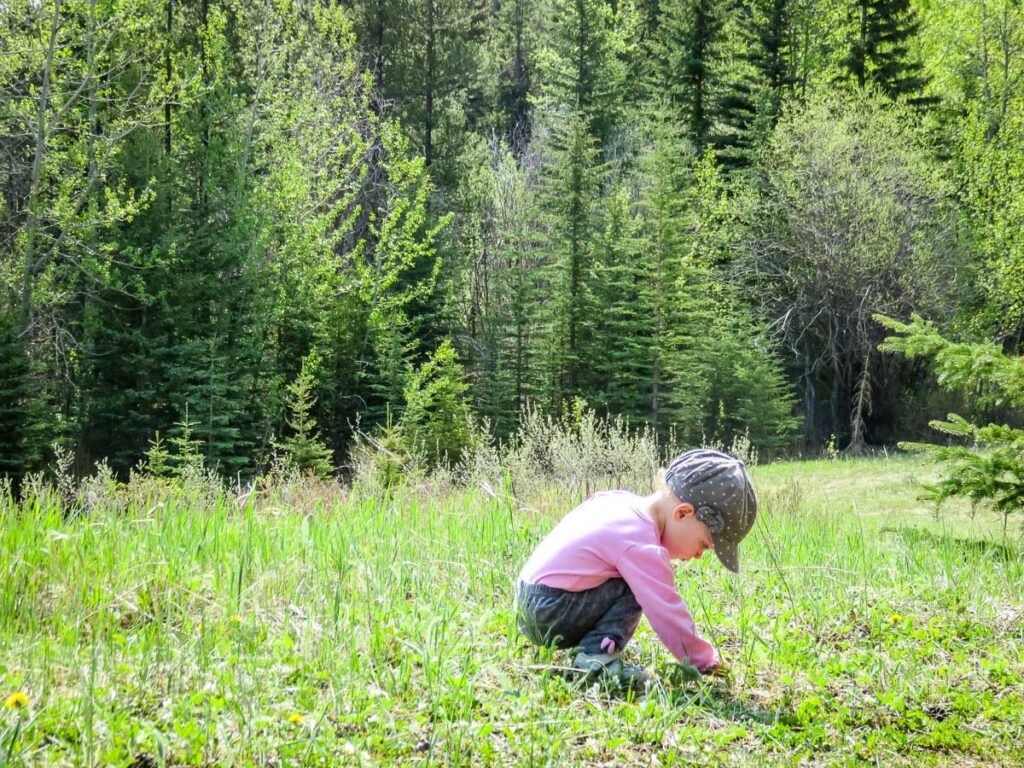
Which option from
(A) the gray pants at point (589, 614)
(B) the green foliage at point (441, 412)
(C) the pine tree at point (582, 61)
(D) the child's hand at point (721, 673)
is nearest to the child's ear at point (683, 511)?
(A) the gray pants at point (589, 614)

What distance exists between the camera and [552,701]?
9.45ft

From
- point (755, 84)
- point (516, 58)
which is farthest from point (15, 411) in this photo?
point (516, 58)

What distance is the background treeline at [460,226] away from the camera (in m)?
20.0

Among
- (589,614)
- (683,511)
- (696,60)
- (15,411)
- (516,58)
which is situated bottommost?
(15,411)

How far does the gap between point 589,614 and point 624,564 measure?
0.26 meters

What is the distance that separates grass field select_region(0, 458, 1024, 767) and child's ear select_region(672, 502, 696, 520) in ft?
1.90

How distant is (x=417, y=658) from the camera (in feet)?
10.1

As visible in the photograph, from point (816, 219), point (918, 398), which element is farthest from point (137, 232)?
point (918, 398)

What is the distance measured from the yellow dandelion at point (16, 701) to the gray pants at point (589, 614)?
1.64 m

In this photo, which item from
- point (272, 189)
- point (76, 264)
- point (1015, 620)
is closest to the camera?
point (1015, 620)

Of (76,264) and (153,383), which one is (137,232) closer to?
(76,264)

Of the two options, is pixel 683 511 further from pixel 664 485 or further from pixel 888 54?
pixel 888 54

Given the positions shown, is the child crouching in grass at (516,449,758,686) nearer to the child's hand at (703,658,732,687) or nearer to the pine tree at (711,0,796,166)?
the child's hand at (703,658,732,687)

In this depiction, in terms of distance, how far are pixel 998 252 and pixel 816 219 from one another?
5.34 m
